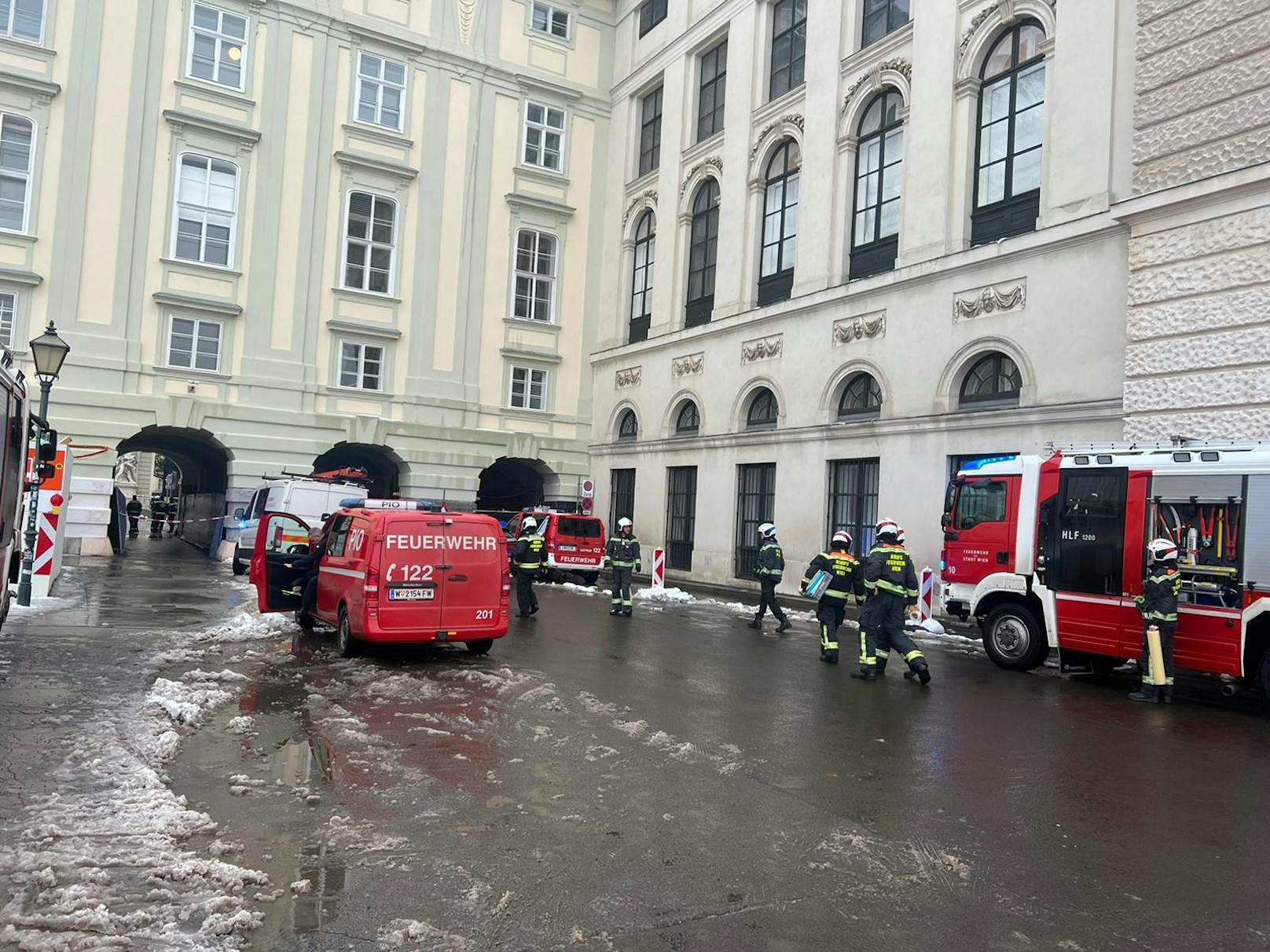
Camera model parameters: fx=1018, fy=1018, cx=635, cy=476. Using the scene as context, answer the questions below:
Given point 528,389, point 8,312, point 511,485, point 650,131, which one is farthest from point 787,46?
point 8,312

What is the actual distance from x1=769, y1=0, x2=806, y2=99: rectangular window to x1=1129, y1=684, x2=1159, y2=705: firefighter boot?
20024 mm

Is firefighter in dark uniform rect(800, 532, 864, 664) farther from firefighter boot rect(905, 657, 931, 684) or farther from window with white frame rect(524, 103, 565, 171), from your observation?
window with white frame rect(524, 103, 565, 171)

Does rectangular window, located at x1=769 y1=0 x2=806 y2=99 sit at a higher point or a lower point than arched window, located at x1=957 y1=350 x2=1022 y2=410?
higher

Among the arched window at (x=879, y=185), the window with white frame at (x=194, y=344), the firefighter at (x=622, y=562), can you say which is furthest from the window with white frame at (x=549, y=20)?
the firefighter at (x=622, y=562)

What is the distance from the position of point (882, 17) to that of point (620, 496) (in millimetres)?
15728

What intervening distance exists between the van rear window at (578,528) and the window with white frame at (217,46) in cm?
1616

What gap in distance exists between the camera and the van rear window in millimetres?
24375

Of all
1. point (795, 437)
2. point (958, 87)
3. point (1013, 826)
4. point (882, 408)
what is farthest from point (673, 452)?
point (1013, 826)

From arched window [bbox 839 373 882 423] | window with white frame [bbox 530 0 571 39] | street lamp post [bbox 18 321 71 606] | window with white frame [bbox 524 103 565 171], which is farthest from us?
window with white frame [bbox 530 0 571 39]

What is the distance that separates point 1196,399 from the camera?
611 inches

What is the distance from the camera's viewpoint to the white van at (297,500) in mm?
22656

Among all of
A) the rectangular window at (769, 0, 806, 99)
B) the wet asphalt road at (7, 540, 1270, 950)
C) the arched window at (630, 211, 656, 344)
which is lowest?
the wet asphalt road at (7, 540, 1270, 950)

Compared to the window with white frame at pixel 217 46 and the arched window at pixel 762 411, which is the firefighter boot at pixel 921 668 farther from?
the window with white frame at pixel 217 46

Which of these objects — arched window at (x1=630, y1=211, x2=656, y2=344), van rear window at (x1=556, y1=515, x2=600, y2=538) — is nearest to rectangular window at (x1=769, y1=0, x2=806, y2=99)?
arched window at (x1=630, y1=211, x2=656, y2=344)
